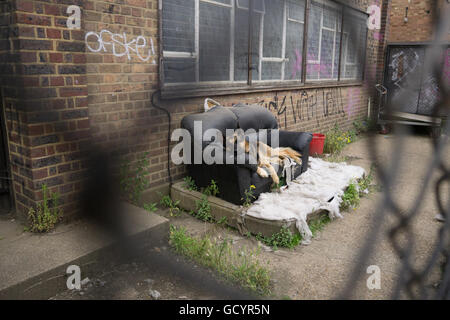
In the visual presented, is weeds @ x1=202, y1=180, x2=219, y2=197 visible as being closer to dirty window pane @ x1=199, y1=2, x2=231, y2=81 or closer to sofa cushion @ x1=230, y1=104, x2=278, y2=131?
sofa cushion @ x1=230, y1=104, x2=278, y2=131

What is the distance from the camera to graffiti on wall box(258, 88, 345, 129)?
6188 mm

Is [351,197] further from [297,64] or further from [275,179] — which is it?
[297,64]

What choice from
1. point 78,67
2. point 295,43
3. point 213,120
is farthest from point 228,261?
point 295,43

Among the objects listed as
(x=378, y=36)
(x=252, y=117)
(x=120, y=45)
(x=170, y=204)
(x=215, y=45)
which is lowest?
(x=170, y=204)

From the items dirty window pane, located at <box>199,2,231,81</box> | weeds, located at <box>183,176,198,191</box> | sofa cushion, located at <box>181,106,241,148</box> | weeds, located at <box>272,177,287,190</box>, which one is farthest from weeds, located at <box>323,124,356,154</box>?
dirty window pane, located at <box>199,2,231,81</box>

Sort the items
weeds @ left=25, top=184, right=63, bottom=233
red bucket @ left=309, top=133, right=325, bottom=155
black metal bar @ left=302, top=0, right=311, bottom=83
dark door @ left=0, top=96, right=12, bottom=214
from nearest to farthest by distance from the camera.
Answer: weeds @ left=25, top=184, right=63, bottom=233 < dark door @ left=0, top=96, right=12, bottom=214 < black metal bar @ left=302, top=0, right=311, bottom=83 < red bucket @ left=309, top=133, right=325, bottom=155

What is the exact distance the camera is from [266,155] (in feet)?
14.2

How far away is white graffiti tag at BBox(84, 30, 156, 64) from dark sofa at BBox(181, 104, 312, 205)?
81 centimetres

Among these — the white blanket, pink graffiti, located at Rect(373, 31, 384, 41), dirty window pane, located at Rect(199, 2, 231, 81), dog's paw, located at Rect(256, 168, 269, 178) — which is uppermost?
pink graffiti, located at Rect(373, 31, 384, 41)

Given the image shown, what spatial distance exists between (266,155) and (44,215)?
2.46m

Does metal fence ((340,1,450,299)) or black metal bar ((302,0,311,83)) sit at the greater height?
black metal bar ((302,0,311,83))

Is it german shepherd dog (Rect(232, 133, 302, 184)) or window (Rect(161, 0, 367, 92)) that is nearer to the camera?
window (Rect(161, 0, 367, 92))

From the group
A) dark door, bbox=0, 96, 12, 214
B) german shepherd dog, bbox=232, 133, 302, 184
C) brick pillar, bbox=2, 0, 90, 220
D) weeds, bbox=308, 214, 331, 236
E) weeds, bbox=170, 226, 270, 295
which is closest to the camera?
brick pillar, bbox=2, 0, 90, 220
